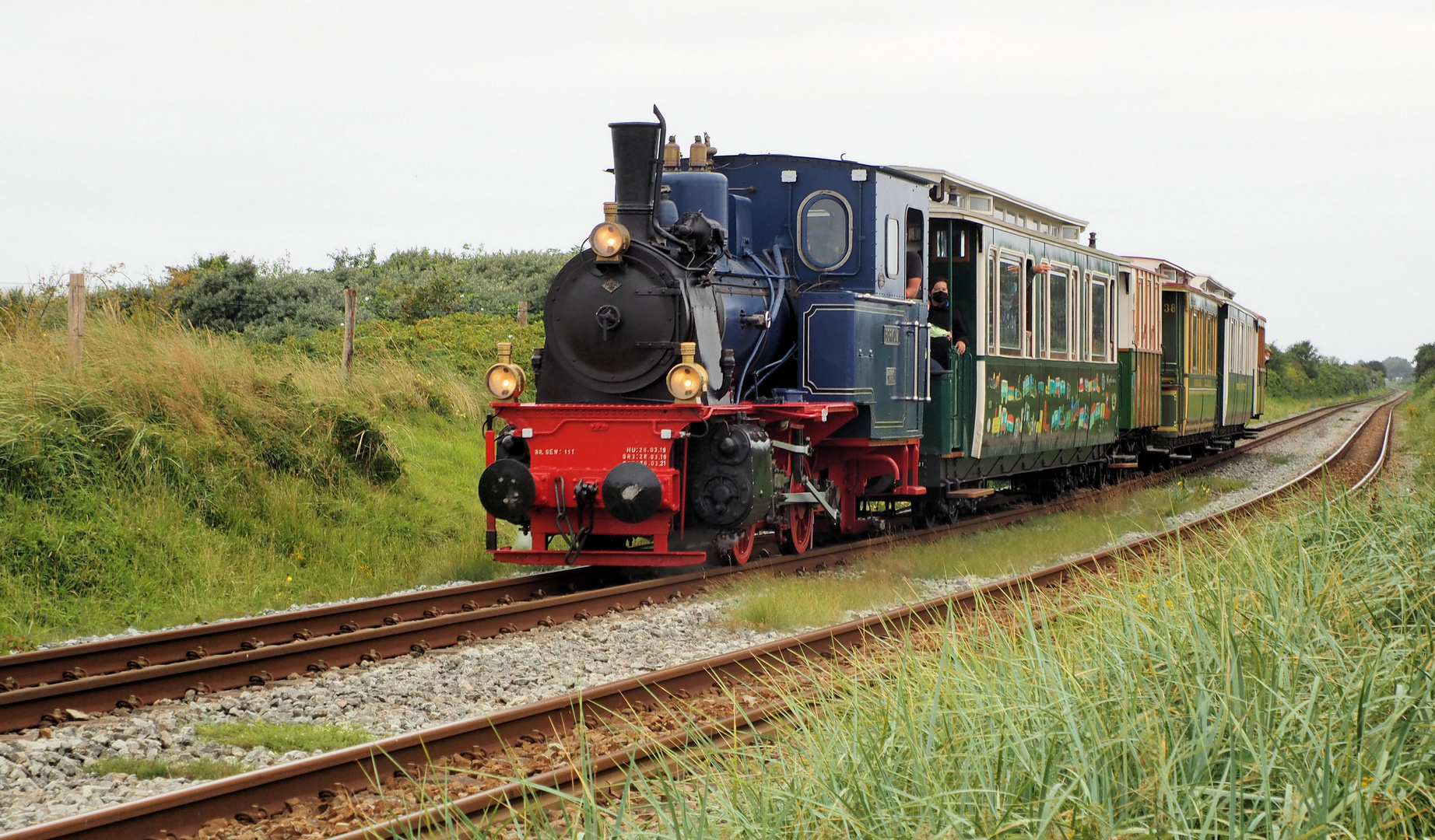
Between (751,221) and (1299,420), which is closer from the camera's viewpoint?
(751,221)

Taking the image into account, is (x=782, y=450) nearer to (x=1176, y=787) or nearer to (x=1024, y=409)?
(x=1024, y=409)

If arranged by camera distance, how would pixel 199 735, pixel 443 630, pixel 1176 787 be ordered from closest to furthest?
pixel 1176 787
pixel 199 735
pixel 443 630

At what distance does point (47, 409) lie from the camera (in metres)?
10.6

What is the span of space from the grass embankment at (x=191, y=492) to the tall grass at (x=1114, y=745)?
6.07 meters

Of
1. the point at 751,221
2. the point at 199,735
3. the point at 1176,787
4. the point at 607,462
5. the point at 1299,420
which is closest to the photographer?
the point at 1176,787

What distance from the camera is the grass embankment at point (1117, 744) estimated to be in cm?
344

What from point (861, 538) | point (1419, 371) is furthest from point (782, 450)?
point (1419, 371)

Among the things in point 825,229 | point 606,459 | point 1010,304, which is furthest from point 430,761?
point 1010,304

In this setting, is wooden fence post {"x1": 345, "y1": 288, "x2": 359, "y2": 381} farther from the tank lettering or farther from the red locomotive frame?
the tank lettering

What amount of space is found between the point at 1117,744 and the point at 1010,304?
10.7 metres

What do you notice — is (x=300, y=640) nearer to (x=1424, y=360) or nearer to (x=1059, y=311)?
(x=1059, y=311)

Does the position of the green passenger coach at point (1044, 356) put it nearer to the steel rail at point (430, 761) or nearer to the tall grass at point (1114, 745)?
the steel rail at point (430, 761)

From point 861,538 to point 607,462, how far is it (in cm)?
458

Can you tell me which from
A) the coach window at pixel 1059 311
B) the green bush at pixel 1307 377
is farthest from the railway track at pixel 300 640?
the green bush at pixel 1307 377
